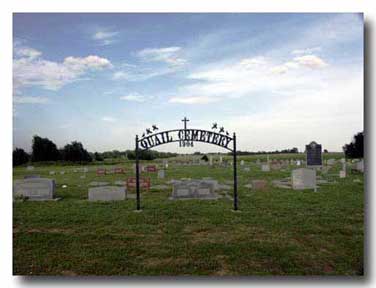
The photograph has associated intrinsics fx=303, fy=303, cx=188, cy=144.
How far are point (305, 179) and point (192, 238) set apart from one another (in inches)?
224

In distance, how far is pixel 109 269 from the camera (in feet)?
12.8

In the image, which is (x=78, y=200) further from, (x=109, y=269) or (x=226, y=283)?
(x=226, y=283)

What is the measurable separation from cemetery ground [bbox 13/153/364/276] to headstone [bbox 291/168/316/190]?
1.84 meters

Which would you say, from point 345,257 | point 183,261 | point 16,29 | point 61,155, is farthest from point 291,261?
point 61,155

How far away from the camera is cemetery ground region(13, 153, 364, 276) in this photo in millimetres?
3928

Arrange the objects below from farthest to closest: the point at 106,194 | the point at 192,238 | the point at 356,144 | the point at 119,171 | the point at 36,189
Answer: the point at 119,171 < the point at 356,144 < the point at 36,189 < the point at 106,194 < the point at 192,238

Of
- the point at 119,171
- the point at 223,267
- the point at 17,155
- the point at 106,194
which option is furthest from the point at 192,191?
the point at 119,171

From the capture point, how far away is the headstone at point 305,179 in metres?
9.09

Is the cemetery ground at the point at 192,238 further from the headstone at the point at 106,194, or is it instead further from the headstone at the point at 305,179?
the headstone at the point at 305,179

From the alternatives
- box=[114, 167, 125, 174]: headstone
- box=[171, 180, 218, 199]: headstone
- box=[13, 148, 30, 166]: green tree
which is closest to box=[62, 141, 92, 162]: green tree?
box=[114, 167, 125, 174]: headstone

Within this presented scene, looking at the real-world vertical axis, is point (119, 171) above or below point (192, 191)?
below

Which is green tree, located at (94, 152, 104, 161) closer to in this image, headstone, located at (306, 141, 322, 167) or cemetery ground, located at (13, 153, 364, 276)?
cemetery ground, located at (13, 153, 364, 276)

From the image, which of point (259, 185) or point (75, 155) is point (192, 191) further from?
point (75, 155)

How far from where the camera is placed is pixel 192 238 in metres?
4.70
